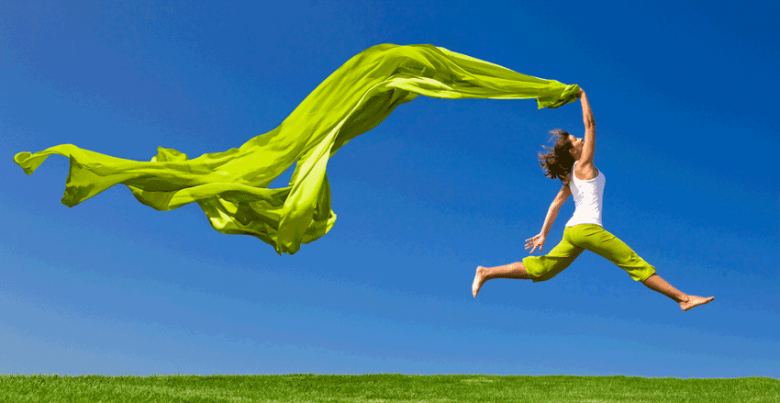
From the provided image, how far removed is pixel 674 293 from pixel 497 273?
1729mm

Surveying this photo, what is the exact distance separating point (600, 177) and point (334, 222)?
2707mm

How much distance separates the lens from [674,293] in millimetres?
5750

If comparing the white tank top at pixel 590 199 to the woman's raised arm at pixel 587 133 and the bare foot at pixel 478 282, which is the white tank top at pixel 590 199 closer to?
the woman's raised arm at pixel 587 133

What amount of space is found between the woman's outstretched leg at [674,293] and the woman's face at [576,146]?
55.6 inches

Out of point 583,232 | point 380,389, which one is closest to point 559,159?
point 583,232

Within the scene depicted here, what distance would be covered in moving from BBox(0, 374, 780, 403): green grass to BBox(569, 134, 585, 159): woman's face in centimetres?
394

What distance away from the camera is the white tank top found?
5.77 metres

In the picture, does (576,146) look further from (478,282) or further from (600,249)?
(478,282)

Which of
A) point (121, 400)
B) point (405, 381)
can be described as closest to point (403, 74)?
point (121, 400)

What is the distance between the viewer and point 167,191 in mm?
5715

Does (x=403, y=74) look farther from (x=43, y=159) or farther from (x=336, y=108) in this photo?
(x=43, y=159)

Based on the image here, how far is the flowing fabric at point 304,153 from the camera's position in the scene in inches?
216

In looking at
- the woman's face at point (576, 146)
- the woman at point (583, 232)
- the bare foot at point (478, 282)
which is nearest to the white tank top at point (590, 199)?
the woman at point (583, 232)

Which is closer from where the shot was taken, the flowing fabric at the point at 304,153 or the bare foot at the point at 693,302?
the flowing fabric at the point at 304,153
